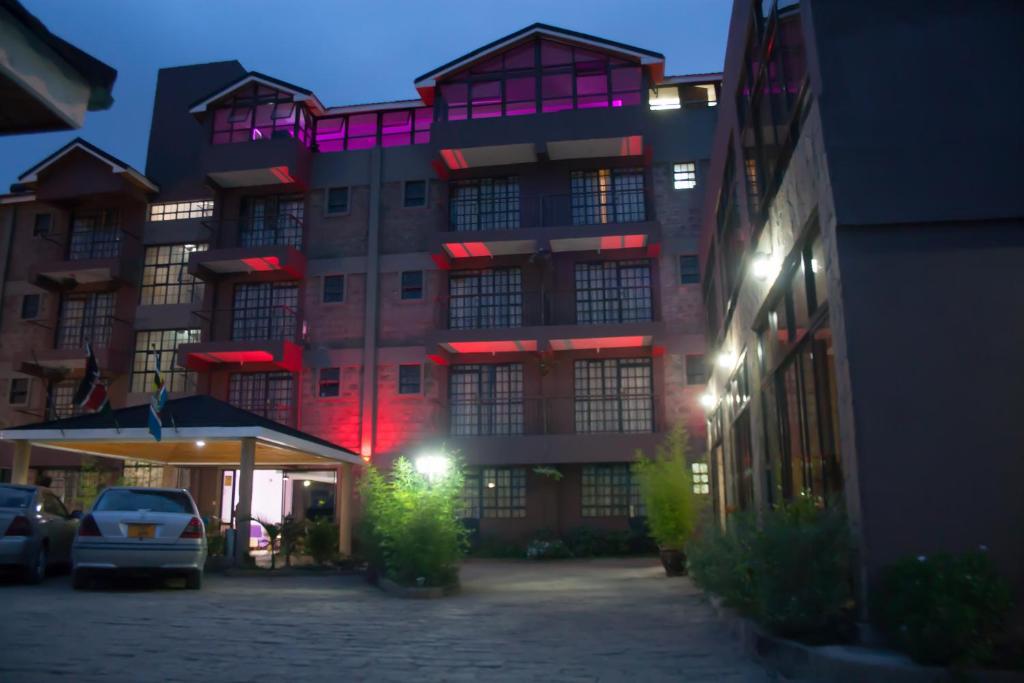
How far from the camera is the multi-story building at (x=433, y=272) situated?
2725 centimetres

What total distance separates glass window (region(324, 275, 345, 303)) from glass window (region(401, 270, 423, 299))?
218cm

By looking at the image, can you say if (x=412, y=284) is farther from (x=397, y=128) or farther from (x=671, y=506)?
(x=671, y=506)

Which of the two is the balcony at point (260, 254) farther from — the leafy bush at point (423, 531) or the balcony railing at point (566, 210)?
the leafy bush at point (423, 531)

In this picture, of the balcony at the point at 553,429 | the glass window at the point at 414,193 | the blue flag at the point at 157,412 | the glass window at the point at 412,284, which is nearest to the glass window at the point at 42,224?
the glass window at the point at 414,193

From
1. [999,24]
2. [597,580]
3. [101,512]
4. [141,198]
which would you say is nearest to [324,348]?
[141,198]

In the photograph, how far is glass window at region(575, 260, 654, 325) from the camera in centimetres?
2814

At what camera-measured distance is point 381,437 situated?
2817 centimetres

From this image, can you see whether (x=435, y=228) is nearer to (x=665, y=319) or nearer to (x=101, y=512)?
(x=665, y=319)

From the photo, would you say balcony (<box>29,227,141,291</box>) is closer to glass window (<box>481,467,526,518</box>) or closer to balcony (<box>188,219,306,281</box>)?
balcony (<box>188,219,306,281</box>)

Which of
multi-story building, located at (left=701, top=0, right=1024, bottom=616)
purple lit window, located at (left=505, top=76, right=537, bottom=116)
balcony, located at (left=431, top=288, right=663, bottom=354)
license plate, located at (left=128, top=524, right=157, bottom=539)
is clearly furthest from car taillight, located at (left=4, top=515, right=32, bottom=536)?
purple lit window, located at (left=505, top=76, right=537, bottom=116)

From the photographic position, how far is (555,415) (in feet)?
90.6

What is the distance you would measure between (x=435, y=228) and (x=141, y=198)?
11436 mm

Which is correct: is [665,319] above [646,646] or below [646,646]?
above

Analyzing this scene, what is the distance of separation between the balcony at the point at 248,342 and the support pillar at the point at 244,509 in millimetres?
9988
